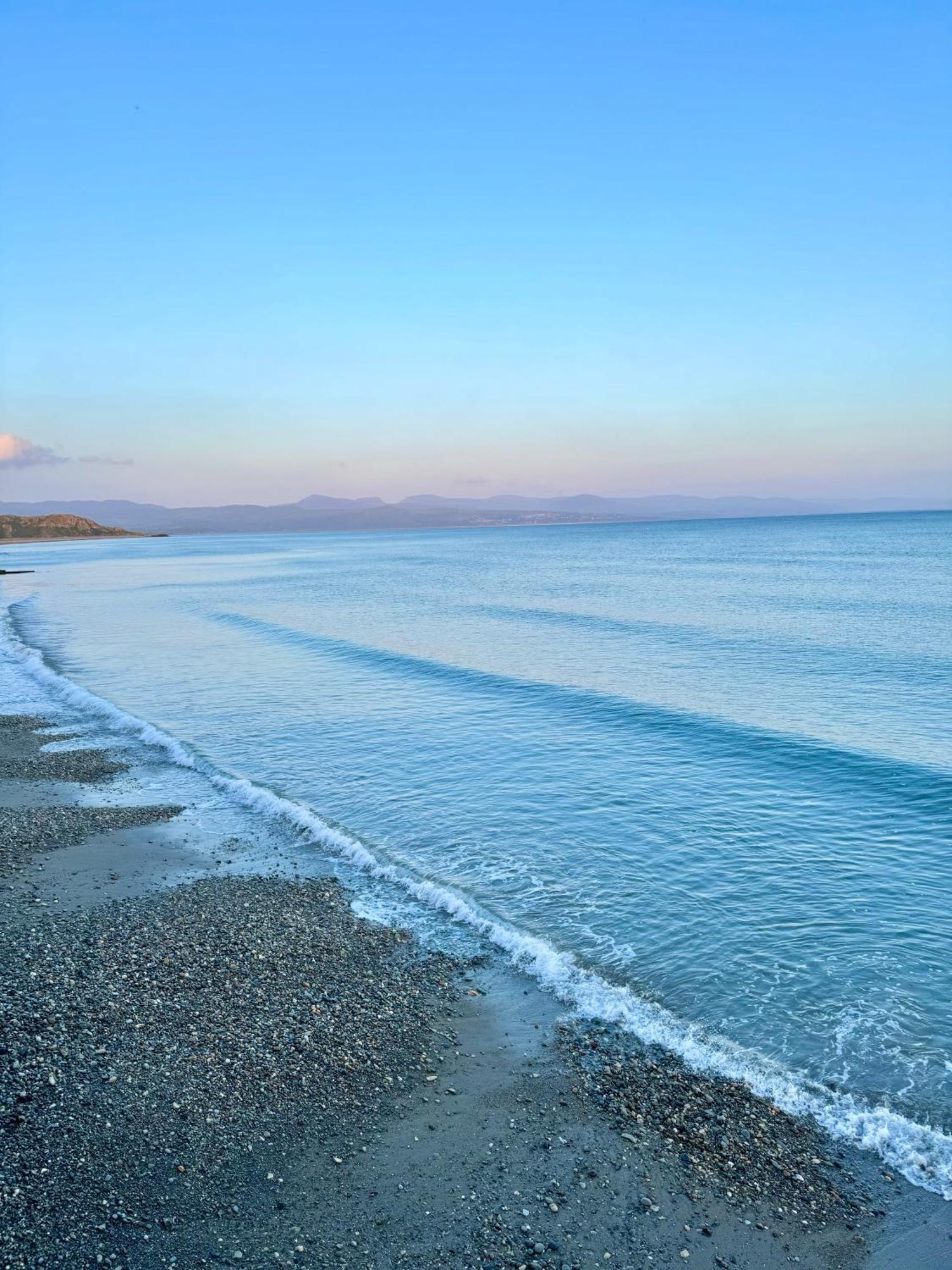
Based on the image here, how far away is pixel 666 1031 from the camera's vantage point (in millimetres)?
11656

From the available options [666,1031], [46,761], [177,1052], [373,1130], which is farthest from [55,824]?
[666,1031]

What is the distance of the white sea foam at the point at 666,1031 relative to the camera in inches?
374

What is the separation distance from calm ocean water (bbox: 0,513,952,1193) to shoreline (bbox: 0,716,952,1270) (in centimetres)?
121

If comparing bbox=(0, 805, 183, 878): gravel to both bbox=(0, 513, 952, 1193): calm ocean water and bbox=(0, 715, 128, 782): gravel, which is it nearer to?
bbox=(0, 513, 952, 1193): calm ocean water

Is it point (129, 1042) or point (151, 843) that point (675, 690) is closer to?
point (151, 843)

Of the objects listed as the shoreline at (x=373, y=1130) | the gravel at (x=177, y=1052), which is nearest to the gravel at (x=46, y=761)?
the gravel at (x=177, y=1052)

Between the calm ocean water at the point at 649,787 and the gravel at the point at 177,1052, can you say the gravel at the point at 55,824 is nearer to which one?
the calm ocean water at the point at 649,787

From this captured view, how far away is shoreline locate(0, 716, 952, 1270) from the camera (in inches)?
316

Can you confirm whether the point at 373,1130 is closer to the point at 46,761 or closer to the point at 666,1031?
the point at 666,1031

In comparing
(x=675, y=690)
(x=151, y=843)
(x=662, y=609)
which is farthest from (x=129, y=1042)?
(x=662, y=609)

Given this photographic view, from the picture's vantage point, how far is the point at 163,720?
3048 centimetres

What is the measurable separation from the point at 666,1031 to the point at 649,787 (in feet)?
35.5

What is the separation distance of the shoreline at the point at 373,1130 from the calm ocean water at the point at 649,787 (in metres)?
1.21

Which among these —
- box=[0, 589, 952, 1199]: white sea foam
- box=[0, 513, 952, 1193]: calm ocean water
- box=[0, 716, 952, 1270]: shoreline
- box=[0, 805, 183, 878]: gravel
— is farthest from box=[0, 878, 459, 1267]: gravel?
box=[0, 805, 183, 878]: gravel
